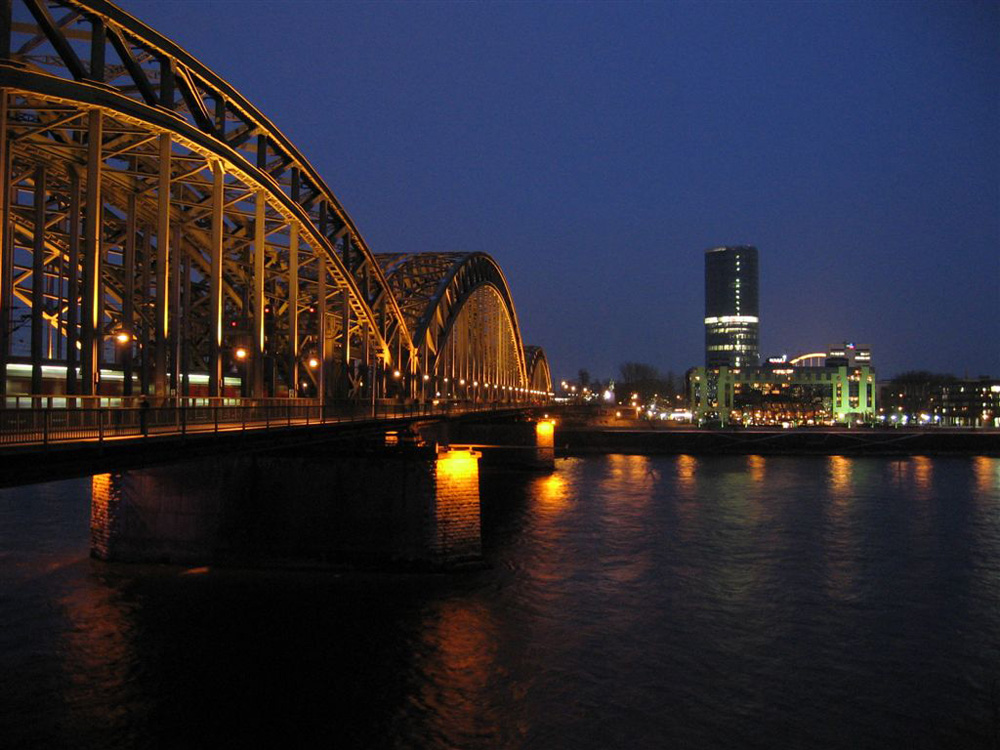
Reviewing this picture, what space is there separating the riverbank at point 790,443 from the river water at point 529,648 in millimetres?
63834

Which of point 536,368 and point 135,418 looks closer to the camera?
point 135,418

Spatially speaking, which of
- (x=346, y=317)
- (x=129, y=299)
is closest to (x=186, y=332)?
(x=129, y=299)

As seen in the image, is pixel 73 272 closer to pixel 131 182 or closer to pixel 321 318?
pixel 131 182

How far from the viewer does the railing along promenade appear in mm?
15500

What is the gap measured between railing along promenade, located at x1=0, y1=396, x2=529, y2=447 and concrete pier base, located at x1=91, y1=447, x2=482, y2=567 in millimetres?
2426

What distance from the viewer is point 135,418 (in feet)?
61.8

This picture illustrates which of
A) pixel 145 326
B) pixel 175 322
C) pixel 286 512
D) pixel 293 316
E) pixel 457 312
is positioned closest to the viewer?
pixel 286 512

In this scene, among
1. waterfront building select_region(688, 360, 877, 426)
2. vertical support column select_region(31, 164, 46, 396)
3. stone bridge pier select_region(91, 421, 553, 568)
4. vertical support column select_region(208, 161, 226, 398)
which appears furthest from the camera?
waterfront building select_region(688, 360, 877, 426)

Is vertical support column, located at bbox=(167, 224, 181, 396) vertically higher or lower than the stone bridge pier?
higher

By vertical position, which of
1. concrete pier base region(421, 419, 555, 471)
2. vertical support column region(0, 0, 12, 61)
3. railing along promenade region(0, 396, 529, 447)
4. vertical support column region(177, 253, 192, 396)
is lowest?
concrete pier base region(421, 419, 555, 471)

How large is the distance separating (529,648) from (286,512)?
38.4 ft

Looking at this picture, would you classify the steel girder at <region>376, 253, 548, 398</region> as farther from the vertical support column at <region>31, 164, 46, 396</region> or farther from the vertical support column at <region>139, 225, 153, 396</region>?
the vertical support column at <region>31, 164, 46, 396</region>

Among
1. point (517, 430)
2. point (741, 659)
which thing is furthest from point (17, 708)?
point (517, 430)

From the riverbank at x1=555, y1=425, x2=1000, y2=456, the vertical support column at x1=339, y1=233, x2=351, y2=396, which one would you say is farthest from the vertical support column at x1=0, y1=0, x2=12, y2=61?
the riverbank at x1=555, y1=425, x2=1000, y2=456
